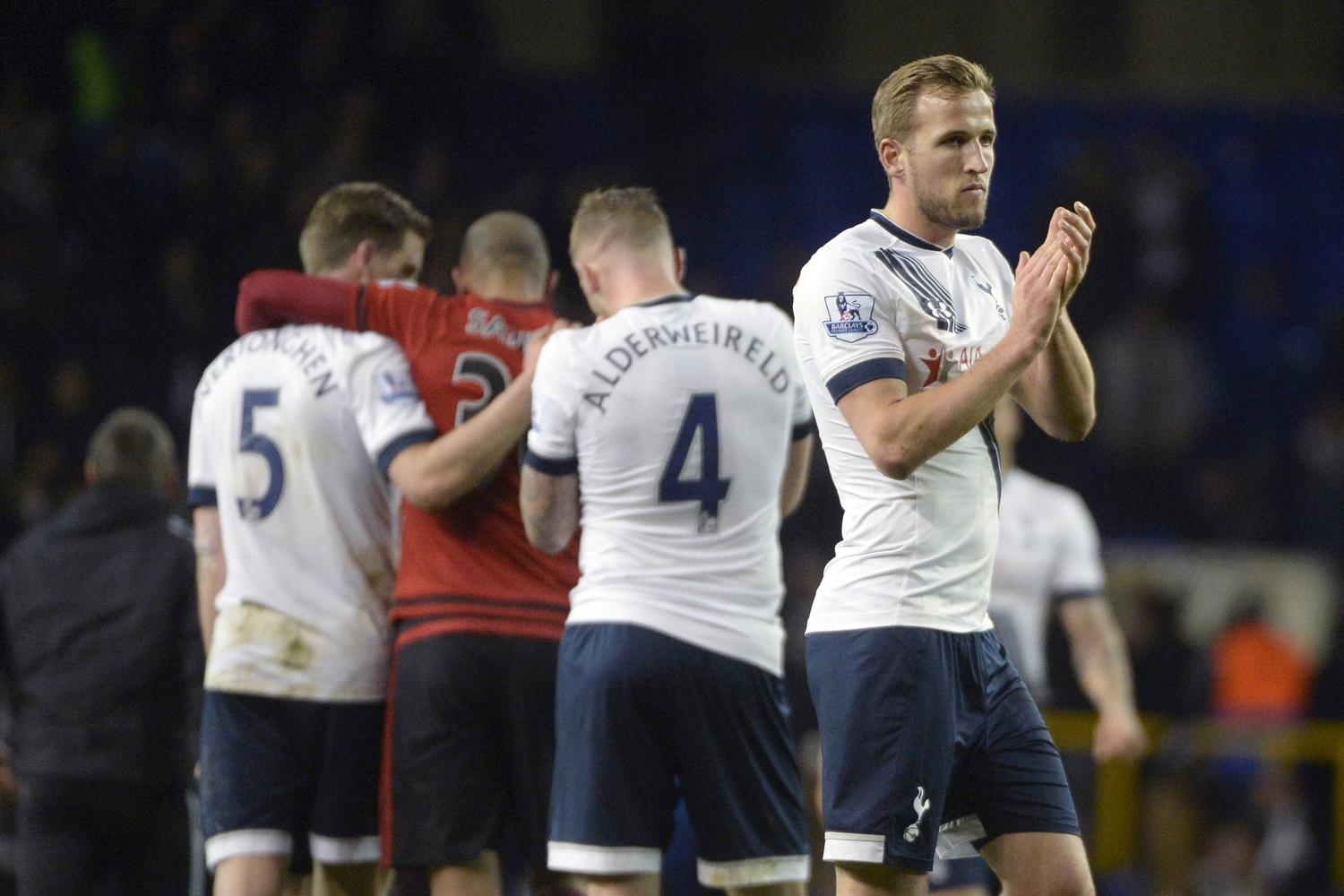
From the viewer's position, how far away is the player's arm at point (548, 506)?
191 inches

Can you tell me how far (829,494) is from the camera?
12.2 metres

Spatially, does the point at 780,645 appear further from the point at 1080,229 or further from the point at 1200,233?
the point at 1200,233

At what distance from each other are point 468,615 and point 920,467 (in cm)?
157

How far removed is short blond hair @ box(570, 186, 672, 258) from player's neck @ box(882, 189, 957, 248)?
0.97m

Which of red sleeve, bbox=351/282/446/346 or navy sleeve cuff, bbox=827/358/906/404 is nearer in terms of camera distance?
navy sleeve cuff, bbox=827/358/906/404

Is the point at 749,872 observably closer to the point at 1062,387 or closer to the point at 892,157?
the point at 1062,387

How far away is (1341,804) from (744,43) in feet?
28.3

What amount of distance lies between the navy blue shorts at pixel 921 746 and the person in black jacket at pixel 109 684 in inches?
114

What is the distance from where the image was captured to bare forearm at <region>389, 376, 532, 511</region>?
196 inches

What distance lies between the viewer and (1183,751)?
433 inches

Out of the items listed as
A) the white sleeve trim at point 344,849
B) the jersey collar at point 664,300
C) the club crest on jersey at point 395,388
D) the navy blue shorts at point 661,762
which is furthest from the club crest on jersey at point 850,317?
the white sleeve trim at point 344,849

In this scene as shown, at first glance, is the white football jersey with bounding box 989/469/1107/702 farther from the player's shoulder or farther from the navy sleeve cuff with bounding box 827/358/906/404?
the navy sleeve cuff with bounding box 827/358/906/404

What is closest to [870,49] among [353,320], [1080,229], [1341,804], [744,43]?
[744,43]

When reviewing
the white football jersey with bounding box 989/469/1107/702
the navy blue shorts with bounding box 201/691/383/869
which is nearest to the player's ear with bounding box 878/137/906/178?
the navy blue shorts with bounding box 201/691/383/869
